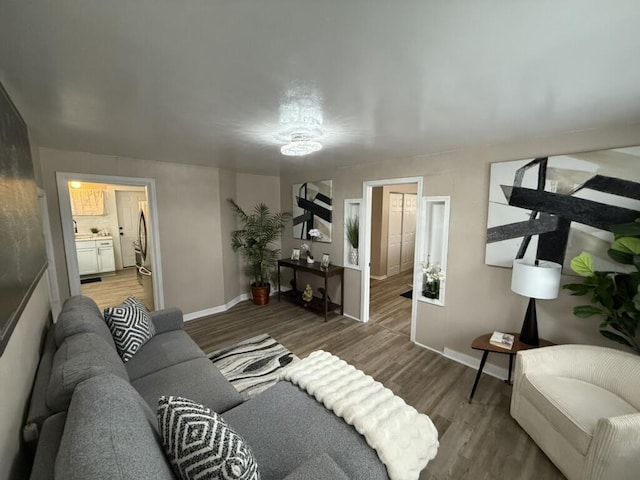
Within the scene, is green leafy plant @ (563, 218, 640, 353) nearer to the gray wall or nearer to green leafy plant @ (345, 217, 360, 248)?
the gray wall

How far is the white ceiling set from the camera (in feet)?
2.77

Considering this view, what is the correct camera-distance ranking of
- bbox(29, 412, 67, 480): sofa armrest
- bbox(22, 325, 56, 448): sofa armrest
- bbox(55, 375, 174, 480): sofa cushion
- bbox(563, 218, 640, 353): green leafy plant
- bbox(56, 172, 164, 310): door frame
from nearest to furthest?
bbox(55, 375, 174, 480): sofa cushion
bbox(29, 412, 67, 480): sofa armrest
bbox(22, 325, 56, 448): sofa armrest
bbox(563, 218, 640, 353): green leafy plant
bbox(56, 172, 164, 310): door frame

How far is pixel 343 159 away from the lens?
10.9 feet

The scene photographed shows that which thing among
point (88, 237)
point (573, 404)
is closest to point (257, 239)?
point (573, 404)

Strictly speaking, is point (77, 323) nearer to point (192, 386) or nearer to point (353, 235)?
point (192, 386)

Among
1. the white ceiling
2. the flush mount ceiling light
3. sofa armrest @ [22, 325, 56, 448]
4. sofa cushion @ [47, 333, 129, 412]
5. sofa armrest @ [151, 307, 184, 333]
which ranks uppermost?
the white ceiling

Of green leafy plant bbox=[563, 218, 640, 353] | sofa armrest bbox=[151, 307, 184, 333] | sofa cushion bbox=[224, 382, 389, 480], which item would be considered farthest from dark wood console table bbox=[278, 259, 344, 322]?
green leafy plant bbox=[563, 218, 640, 353]

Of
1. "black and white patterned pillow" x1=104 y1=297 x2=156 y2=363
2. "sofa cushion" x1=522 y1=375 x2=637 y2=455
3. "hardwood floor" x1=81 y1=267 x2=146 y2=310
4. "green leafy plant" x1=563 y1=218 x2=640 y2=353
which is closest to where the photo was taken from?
"sofa cushion" x1=522 y1=375 x2=637 y2=455

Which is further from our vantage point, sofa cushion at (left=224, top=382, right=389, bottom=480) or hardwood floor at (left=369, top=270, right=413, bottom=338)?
hardwood floor at (left=369, top=270, right=413, bottom=338)

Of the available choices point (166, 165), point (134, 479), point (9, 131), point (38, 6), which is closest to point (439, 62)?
point (38, 6)

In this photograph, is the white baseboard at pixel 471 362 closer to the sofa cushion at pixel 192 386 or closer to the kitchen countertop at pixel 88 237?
the sofa cushion at pixel 192 386

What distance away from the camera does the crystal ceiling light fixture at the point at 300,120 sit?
149cm

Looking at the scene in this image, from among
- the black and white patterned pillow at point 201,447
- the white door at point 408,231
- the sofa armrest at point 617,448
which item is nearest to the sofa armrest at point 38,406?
the black and white patterned pillow at point 201,447

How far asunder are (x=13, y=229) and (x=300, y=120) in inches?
63.4
